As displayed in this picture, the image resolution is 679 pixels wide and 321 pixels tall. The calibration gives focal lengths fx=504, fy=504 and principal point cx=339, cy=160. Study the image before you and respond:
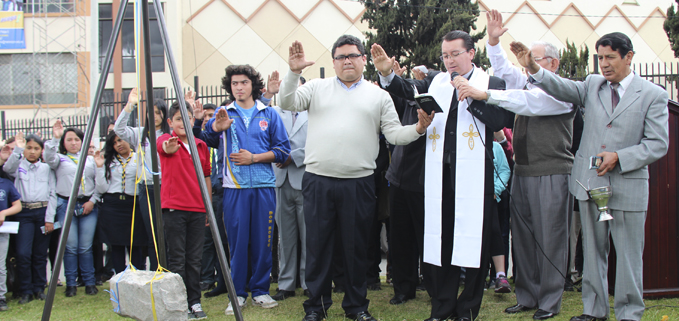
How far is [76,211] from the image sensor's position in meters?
5.17

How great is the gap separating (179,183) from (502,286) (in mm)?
2820

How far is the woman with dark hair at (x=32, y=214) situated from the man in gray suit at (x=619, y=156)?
15.1ft

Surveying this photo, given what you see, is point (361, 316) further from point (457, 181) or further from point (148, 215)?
point (148, 215)

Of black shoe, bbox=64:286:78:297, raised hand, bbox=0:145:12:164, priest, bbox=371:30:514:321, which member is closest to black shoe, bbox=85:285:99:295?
black shoe, bbox=64:286:78:297

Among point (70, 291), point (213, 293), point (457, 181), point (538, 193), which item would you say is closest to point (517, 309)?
point (538, 193)

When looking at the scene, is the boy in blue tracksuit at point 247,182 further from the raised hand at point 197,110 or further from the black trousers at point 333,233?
the black trousers at point 333,233

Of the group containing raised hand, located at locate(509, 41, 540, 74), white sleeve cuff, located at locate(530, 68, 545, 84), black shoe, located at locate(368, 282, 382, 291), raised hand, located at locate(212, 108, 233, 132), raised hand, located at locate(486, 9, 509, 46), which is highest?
raised hand, located at locate(486, 9, 509, 46)

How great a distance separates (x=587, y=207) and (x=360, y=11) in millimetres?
12400

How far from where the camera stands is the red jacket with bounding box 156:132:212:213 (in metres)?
4.02

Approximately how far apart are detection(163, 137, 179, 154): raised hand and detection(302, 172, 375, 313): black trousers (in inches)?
42.4

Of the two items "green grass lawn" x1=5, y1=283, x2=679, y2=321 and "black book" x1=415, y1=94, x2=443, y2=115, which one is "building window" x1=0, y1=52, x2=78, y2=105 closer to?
"green grass lawn" x1=5, y1=283, x2=679, y2=321

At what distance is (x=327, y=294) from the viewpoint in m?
3.75

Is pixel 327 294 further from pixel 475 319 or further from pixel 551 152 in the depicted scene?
pixel 551 152

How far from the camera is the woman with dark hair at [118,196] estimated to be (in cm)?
518
